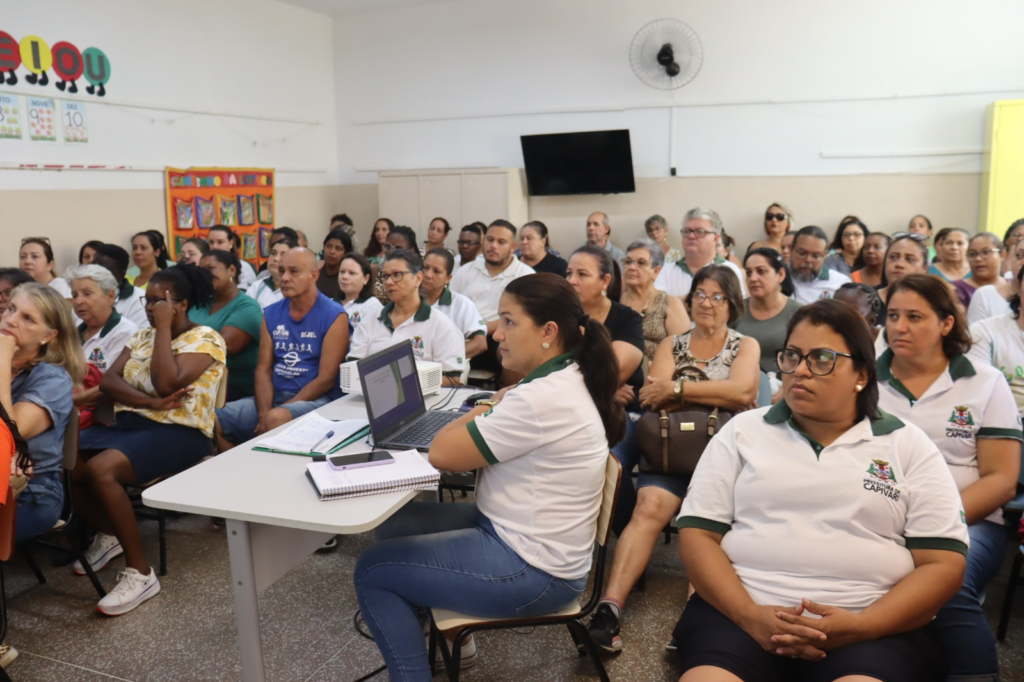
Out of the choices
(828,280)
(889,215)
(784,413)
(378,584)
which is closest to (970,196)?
(889,215)

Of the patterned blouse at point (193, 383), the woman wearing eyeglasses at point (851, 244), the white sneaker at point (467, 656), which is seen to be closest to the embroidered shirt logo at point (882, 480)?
the white sneaker at point (467, 656)

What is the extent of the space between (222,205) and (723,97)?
531cm

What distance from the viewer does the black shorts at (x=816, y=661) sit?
152 centimetres

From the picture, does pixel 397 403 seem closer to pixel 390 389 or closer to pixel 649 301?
pixel 390 389

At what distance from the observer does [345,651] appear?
2.45m

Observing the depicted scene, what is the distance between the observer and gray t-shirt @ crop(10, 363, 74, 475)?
246cm

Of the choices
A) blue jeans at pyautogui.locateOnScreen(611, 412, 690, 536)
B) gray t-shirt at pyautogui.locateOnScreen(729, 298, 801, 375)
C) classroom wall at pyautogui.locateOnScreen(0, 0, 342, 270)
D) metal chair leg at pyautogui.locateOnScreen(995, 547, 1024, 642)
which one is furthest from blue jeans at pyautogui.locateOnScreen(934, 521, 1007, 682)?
classroom wall at pyautogui.locateOnScreen(0, 0, 342, 270)

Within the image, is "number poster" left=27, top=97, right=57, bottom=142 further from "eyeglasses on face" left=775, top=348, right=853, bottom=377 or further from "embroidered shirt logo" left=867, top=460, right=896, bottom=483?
"embroidered shirt logo" left=867, top=460, right=896, bottom=483

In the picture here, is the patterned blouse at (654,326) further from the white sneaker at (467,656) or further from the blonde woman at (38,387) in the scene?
the blonde woman at (38,387)

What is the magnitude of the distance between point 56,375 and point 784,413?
230 cm

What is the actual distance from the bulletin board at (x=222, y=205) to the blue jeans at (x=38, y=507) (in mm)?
5211

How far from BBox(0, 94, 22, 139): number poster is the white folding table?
4.95 metres

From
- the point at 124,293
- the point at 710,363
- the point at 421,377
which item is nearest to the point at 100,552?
the point at 421,377

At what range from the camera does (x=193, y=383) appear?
302 centimetres
